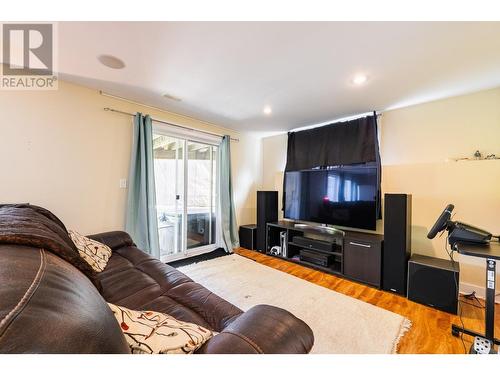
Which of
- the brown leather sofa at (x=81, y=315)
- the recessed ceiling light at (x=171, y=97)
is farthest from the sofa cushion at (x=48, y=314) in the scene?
the recessed ceiling light at (x=171, y=97)

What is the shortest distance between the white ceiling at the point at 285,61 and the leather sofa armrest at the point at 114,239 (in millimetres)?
1631

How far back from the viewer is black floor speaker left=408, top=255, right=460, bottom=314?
1969 millimetres

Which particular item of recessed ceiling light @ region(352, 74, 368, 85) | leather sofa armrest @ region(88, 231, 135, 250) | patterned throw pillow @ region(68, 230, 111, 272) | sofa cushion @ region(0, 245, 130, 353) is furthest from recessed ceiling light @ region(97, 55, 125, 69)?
recessed ceiling light @ region(352, 74, 368, 85)

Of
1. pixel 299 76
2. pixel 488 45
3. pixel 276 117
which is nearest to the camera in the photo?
pixel 488 45

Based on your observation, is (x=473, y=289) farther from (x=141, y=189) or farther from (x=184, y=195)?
(x=141, y=189)

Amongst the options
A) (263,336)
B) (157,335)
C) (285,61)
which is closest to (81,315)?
(157,335)

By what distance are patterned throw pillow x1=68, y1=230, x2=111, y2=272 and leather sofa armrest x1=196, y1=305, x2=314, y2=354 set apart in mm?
1463

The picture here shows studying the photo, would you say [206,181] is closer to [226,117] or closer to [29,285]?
[226,117]

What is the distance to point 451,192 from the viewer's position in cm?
238

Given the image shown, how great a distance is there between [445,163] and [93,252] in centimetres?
375
